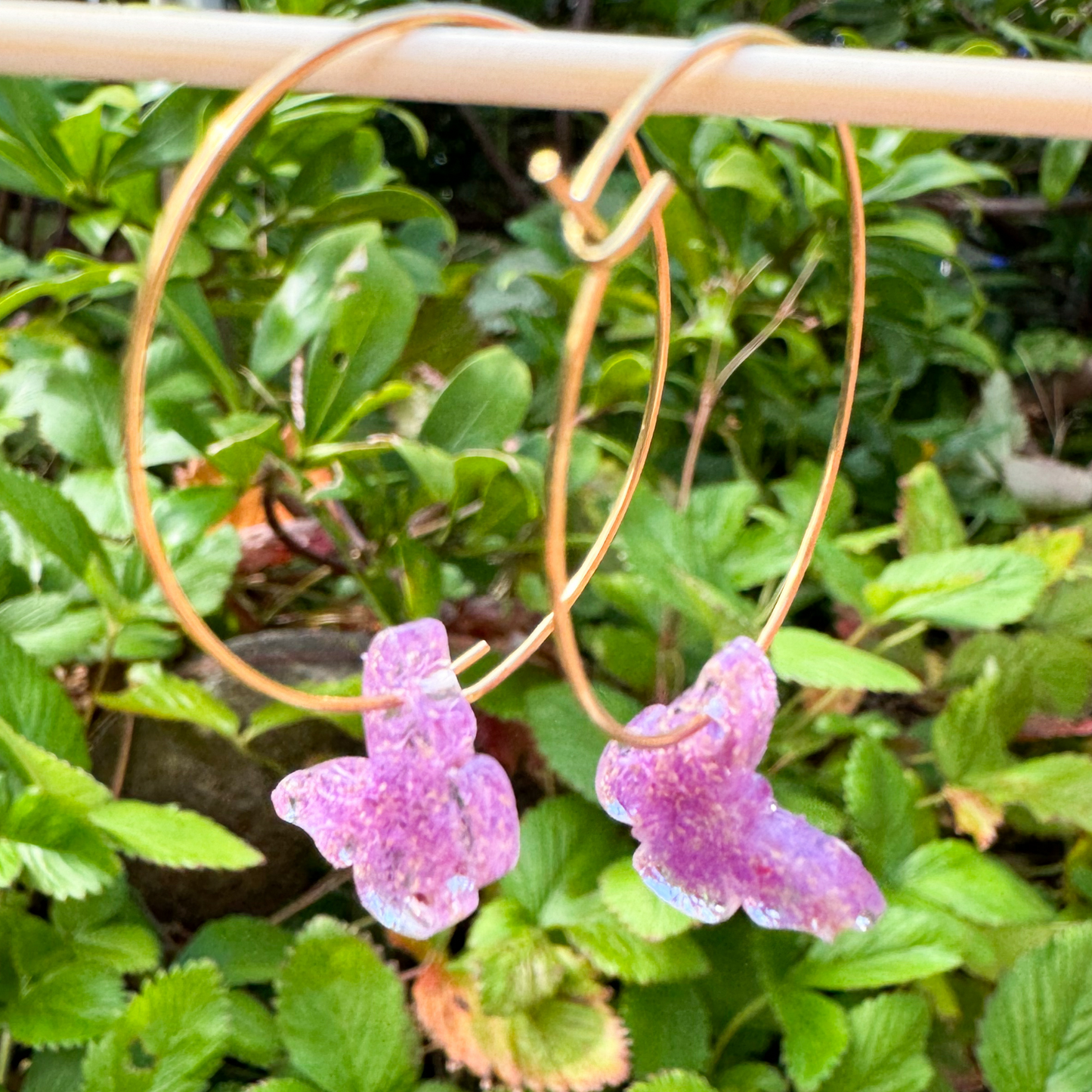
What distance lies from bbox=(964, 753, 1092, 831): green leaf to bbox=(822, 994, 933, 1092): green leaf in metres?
0.13

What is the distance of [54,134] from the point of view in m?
0.60

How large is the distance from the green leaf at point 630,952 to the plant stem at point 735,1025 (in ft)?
0.14

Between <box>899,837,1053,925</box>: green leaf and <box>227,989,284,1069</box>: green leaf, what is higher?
<box>899,837,1053,925</box>: green leaf

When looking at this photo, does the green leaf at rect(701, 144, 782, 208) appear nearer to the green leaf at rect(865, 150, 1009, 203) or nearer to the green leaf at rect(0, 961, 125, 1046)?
the green leaf at rect(865, 150, 1009, 203)

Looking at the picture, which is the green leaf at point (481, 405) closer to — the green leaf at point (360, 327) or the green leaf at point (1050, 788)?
the green leaf at point (360, 327)

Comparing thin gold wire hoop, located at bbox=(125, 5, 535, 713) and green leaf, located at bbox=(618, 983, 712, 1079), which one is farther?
green leaf, located at bbox=(618, 983, 712, 1079)

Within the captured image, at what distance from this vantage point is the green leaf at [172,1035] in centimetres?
43

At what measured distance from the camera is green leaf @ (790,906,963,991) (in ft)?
1.57

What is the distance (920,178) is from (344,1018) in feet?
2.06

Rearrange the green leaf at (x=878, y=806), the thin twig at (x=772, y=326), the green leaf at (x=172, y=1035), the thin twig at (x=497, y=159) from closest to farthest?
the green leaf at (x=172, y=1035) < the green leaf at (x=878, y=806) < the thin twig at (x=772, y=326) < the thin twig at (x=497, y=159)

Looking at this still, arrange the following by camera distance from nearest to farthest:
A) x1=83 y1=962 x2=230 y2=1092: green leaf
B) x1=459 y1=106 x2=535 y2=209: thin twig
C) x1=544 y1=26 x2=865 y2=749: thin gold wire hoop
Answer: x1=544 y1=26 x2=865 y2=749: thin gold wire hoop
x1=83 y1=962 x2=230 y2=1092: green leaf
x1=459 y1=106 x2=535 y2=209: thin twig

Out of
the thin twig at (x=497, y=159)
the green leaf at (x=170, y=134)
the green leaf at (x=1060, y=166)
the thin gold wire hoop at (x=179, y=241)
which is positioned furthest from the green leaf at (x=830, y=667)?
the thin twig at (x=497, y=159)

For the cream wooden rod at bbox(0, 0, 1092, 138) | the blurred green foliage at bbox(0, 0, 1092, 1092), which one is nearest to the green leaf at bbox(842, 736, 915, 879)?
the blurred green foliage at bbox(0, 0, 1092, 1092)

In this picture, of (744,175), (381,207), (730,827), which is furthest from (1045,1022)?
(381,207)
